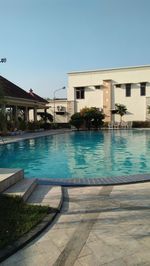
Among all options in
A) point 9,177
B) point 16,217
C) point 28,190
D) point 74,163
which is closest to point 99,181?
point 28,190

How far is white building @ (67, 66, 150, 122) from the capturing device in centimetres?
4312

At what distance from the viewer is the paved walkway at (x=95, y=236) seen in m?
3.34

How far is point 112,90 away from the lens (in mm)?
44812

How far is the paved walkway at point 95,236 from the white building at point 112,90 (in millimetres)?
38655

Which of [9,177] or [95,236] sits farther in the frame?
[9,177]

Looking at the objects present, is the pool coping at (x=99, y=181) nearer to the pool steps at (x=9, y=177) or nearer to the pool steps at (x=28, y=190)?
the pool steps at (x=28, y=190)

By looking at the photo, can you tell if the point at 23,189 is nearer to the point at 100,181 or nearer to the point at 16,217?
the point at 16,217

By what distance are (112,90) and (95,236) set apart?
1644 inches

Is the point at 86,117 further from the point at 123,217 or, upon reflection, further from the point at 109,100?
the point at 123,217

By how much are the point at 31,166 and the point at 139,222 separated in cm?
810

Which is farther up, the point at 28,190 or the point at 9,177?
the point at 9,177

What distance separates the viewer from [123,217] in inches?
183

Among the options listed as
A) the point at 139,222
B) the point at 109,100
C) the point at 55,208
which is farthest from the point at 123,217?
the point at 109,100

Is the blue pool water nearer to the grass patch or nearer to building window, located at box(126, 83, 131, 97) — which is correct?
the grass patch
